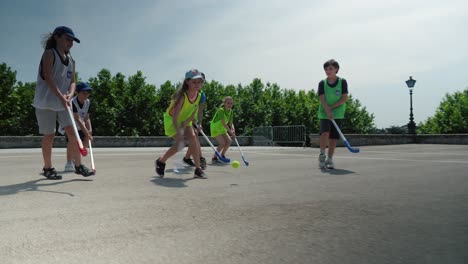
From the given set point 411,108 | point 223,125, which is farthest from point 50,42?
point 411,108

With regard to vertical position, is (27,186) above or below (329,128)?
below

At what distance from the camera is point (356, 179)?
5160 mm

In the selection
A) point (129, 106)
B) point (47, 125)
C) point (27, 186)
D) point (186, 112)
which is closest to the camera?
point (27, 186)

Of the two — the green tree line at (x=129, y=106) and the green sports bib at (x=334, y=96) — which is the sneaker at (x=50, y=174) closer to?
the green sports bib at (x=334, y=96)

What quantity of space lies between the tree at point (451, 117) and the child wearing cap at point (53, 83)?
→ 63.1m

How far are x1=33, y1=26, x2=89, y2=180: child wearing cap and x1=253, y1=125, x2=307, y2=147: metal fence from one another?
15.8 meters

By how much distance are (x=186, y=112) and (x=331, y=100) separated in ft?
10.1

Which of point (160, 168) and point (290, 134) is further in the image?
point (290, 134)

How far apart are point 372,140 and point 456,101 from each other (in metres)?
50.1

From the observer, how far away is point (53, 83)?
4648mm

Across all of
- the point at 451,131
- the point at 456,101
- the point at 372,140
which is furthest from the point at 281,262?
the point at 456,101

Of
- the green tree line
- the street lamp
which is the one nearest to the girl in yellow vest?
Answer: the street lamp

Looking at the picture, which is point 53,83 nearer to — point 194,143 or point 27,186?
point 27,186

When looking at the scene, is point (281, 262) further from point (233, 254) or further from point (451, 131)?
point (451, 131)
